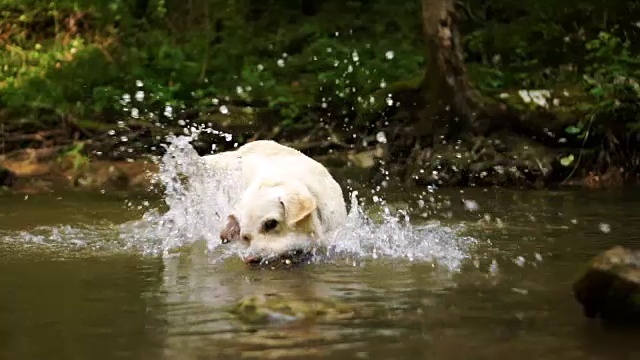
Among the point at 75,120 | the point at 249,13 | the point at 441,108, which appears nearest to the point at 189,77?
the point at 75,120

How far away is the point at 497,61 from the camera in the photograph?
51.9 ft

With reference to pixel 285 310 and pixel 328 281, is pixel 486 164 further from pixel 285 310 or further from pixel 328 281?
pixel 285 310

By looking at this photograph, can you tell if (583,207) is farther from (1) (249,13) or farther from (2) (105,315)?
(1) (249,13)

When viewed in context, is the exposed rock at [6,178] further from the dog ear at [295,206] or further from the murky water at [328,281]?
the dog ear at [295,206]

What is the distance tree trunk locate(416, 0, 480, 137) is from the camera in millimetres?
12531

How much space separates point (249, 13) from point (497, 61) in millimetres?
5713

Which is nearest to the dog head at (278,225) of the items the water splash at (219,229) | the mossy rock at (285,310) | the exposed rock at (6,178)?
the water splash at (219,229)

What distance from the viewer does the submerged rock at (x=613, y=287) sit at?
15.7 feet

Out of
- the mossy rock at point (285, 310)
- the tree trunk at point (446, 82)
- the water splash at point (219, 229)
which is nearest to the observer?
the mossy rock at point (285, 310)

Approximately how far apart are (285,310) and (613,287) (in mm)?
1732

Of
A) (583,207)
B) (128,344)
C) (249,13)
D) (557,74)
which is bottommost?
(128,344)

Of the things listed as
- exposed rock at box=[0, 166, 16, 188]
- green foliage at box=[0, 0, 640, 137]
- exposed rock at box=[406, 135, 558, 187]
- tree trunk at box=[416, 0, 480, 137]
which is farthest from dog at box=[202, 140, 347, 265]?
exposed rock at box=[0, 166, 16, 188]

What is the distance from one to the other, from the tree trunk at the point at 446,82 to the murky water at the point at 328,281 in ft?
6.83

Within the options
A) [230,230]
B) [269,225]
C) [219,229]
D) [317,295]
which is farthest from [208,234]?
[317,295]
